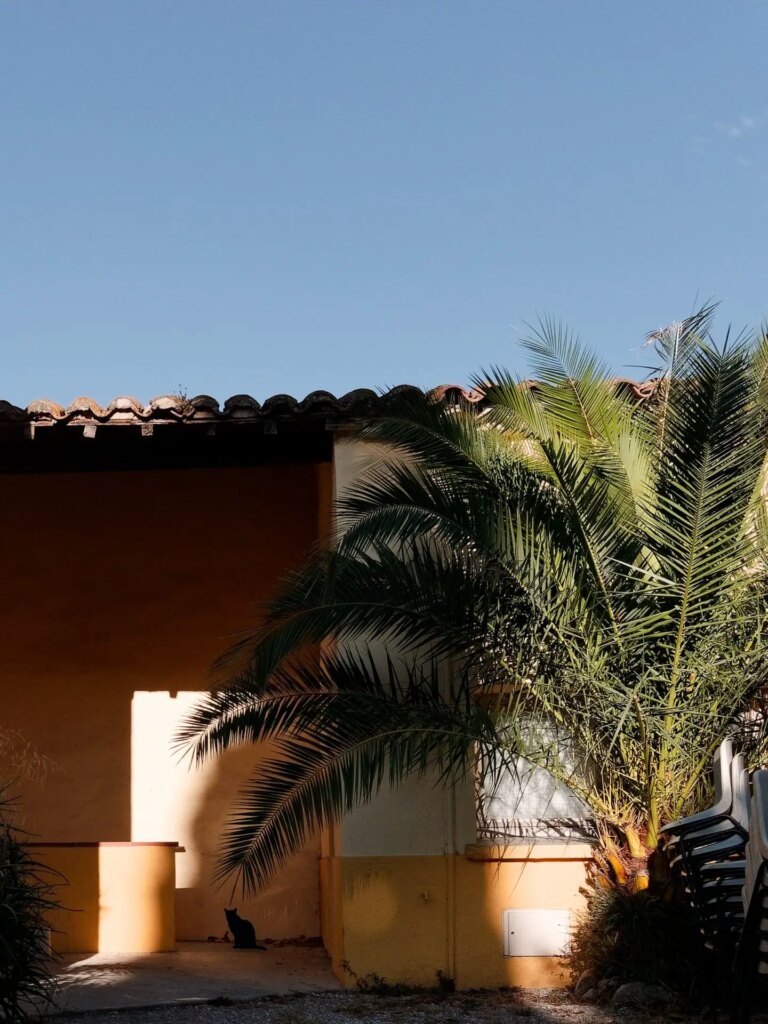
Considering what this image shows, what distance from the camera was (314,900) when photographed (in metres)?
10.1

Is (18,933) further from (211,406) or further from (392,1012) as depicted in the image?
(211,406)

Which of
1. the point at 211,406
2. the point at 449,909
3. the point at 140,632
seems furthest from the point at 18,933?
the point at 140,632

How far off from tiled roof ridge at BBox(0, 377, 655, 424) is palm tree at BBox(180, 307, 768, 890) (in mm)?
433

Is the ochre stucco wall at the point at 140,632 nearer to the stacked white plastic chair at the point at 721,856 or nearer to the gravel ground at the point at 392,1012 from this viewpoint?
the gravel ground at the point at 392,1012

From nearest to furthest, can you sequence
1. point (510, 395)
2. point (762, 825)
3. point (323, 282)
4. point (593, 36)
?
point (762, 825), point (510, 395), point (593, 36), point (323, 282)

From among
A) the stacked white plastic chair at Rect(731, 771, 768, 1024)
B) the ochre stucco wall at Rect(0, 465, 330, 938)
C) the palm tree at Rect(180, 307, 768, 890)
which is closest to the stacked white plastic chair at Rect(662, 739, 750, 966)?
the stacked white plastic chair at Rect(731, 771, 768, 1024)

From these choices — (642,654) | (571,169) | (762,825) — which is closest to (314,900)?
(642,654)

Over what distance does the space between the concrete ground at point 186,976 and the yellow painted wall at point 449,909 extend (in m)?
0.46

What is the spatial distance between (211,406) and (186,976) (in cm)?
383

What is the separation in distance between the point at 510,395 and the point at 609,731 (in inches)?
82.5

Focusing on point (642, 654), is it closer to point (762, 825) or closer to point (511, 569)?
point (511, 569)

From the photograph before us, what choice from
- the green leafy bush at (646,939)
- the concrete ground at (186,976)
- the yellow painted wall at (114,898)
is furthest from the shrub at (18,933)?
the green leafy bush at (646,939)

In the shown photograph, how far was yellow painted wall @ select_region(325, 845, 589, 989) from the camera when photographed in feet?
24.7

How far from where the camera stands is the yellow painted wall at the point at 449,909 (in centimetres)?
754
